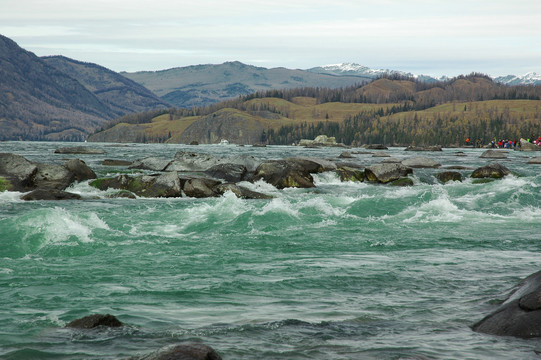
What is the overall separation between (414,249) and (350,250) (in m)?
2.02

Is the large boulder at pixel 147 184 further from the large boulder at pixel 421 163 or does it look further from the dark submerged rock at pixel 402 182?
the large boulder at pixel 421 163

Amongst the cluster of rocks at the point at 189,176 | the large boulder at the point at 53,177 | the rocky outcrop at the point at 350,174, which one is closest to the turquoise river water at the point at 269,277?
the cluster of rocks at the point at 189,176

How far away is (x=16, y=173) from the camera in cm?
3152

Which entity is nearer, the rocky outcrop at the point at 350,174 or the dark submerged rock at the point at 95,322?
the dark submerged rock at the point at 95,322

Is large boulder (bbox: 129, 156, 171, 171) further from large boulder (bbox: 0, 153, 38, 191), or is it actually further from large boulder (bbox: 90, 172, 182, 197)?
large boulder (bbox: 0, 153, 38, 191)

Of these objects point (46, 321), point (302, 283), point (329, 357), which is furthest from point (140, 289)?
point (329, 357)

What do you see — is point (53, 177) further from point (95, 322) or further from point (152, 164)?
point (95, 322)

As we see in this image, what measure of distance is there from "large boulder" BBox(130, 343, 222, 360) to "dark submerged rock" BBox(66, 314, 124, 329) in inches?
91.5

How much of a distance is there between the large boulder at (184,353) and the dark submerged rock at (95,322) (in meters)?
2.32

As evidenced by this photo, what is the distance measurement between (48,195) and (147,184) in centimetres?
545

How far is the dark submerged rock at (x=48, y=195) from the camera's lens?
27844mm

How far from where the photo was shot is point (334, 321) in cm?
954

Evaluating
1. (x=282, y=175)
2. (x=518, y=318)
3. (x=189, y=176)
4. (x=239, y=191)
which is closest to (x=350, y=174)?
(x=282, y=175)

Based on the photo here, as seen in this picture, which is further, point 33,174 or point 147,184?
point 33,174
